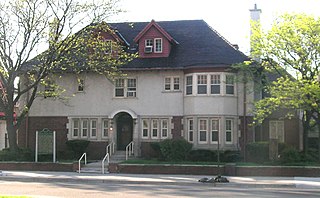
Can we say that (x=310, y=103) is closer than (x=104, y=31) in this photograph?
Yes

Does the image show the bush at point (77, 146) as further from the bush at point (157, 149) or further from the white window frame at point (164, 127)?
the white window frame at point (164, 127)

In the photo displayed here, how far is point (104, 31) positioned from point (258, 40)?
1112cm

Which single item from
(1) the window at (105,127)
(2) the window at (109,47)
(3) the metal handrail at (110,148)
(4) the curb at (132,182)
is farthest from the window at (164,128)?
(4) the curb at (132,182)

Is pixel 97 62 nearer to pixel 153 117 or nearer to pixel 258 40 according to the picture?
pixel 153 117

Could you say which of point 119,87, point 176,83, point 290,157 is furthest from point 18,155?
point 290,157

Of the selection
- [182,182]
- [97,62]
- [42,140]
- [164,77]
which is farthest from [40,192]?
[164,77]

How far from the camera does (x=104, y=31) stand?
34.6 m

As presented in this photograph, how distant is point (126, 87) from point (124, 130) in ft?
10.2

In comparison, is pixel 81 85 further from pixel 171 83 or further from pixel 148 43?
pixel 171 83

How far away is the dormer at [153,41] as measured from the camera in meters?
34.8

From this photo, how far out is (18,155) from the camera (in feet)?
104

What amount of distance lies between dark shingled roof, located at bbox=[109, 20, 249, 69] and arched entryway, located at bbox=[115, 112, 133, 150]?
378cm

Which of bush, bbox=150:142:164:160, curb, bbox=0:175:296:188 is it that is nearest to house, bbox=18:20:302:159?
bush, bbox=150:142:164:160

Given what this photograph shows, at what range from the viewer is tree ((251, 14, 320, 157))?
2692 centimetres
